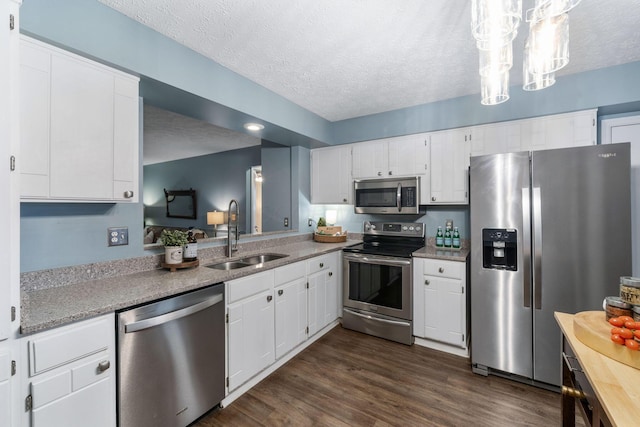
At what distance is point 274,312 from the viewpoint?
2.29 meters

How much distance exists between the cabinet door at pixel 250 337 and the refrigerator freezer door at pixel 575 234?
2.05 metres

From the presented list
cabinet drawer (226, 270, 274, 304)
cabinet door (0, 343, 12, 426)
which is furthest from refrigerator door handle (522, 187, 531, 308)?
cabinet door (0, 343, 12, 426)

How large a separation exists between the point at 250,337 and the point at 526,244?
2199mm

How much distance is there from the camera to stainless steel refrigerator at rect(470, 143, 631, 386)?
1903 mm

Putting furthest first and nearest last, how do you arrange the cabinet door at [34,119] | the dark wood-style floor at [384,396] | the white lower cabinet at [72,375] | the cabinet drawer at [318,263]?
1. the cabinet drawer at [318,263]
2. the dark wood-style floor at [384,396]
3. the cabinet door at [34,119]
4. the white lower cabinet at [72,375]

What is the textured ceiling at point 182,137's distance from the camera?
140 inches

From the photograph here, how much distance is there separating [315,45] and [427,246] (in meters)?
2.39

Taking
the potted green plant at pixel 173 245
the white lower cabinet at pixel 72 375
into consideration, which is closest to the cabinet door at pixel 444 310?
the potted green plant at pixel 173 245

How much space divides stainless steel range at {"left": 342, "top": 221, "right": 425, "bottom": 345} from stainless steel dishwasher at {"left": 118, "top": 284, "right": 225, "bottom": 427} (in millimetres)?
1611

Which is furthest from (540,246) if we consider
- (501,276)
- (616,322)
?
(616,322)

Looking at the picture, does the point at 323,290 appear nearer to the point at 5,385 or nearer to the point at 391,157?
the point at 391,157

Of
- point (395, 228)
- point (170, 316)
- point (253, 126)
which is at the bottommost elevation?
point (170, 316)

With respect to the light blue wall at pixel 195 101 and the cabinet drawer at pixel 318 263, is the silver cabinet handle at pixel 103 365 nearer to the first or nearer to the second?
the light blue wall at pixel 195 101

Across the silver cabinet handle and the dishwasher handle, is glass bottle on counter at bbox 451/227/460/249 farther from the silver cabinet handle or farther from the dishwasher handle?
the silver cabinet handle
